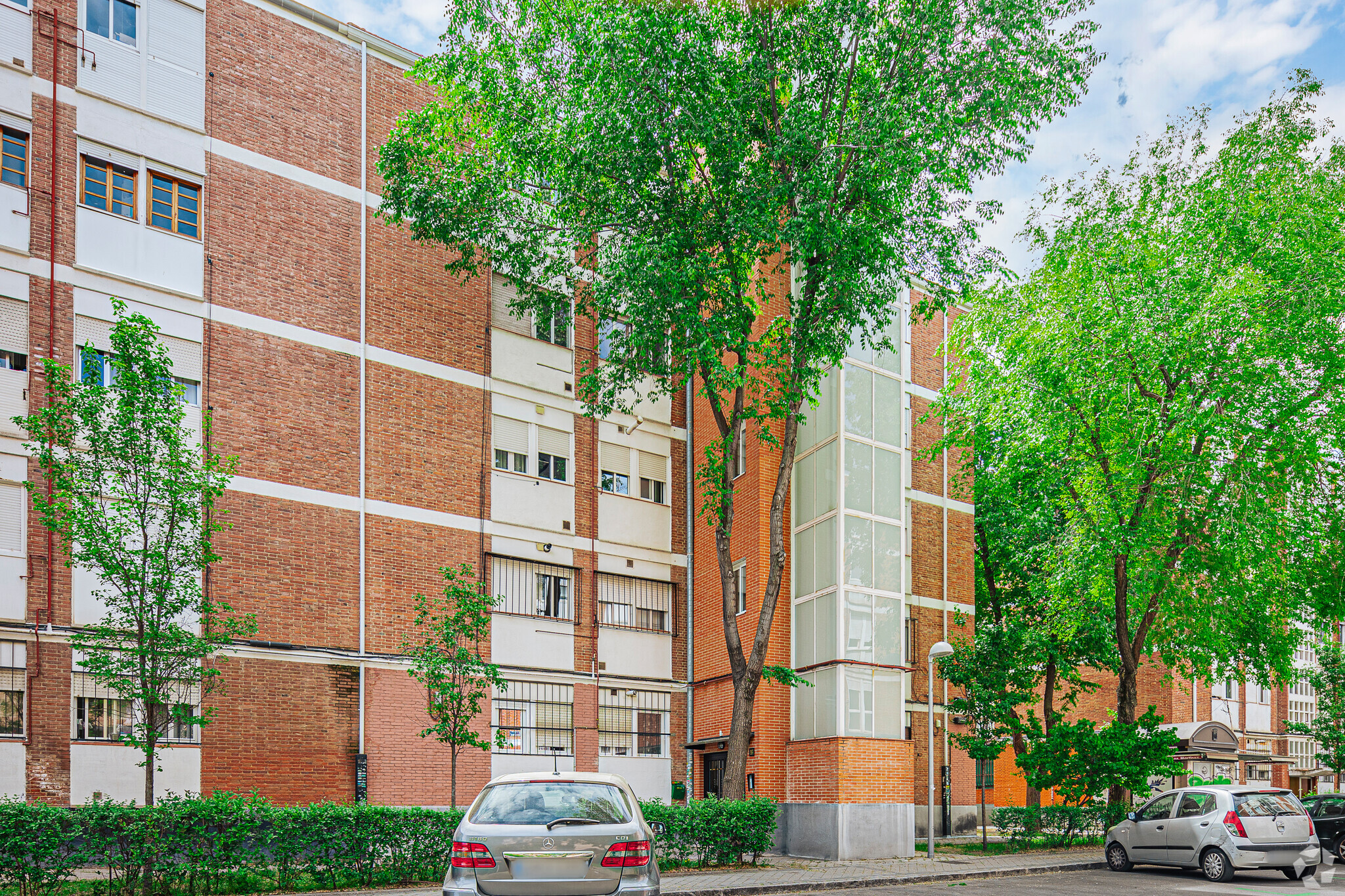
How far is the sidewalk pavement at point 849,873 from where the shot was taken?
14492 mm

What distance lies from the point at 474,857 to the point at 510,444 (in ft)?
49.1

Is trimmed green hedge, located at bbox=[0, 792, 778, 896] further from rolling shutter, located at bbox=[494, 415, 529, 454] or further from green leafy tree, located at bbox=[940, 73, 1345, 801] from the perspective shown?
green leafy tree, located at bbox=[940, 73, 1345, 801]

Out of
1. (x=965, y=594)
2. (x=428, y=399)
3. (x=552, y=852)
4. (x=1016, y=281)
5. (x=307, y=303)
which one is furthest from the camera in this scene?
(x=965, y=594)

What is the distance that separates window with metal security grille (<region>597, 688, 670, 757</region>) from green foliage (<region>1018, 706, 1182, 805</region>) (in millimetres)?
7952

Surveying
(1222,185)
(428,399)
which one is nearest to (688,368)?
(428,399)

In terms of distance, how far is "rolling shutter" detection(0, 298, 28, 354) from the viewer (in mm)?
17062

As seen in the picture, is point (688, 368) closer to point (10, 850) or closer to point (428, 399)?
point (428, 399)

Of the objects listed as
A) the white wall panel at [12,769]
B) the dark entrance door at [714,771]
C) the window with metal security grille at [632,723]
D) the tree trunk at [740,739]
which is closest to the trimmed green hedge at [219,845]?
the white wall panel at [12,769]

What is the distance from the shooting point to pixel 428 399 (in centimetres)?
2170

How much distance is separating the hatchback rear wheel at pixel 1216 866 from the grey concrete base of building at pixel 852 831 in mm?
4969

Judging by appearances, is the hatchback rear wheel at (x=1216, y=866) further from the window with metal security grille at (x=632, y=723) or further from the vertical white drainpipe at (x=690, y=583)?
the window with metal security grille at (x=632, y=723)

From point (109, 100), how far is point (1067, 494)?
2078cm

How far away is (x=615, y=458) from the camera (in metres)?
24.7

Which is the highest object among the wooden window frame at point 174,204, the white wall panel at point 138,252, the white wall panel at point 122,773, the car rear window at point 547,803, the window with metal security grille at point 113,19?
the window with metal security grille at point 113,19
